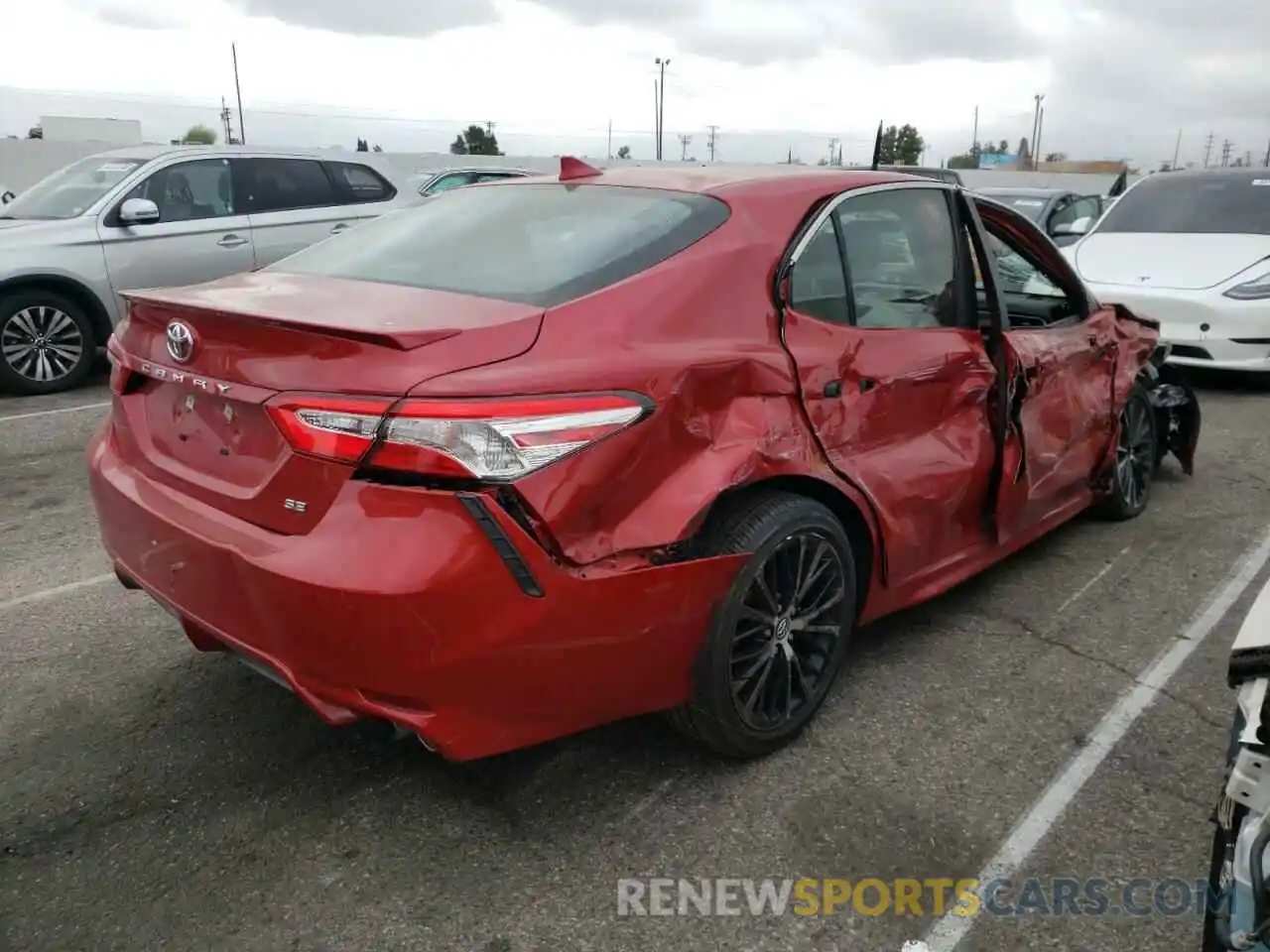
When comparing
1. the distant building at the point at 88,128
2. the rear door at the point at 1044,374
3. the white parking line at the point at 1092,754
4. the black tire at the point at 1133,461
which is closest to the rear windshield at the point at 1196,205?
the black tire at the point at 1133,461

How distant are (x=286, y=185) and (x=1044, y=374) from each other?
22.9ft

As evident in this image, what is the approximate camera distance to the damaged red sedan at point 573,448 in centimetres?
226

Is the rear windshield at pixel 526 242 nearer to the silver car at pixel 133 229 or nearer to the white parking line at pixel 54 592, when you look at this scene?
the white parking line at pixel 54 592

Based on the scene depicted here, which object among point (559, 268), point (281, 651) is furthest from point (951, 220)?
point (281, 651)

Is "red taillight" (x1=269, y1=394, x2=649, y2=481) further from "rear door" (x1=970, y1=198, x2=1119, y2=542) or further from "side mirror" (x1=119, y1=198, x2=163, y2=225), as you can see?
"side mirror" (x1=119, y1=198, x2=163, y2=225)

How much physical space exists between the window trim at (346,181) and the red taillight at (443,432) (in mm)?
7480

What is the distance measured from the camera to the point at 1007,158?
257 feet

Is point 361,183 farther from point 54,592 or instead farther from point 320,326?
point 320,326

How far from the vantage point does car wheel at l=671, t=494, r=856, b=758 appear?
2691mm

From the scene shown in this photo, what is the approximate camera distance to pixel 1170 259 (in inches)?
331

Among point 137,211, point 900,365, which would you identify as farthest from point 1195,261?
point 137,211

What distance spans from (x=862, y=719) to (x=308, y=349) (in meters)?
1.95

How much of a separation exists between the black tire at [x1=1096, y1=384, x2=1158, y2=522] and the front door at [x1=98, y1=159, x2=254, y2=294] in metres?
6.62

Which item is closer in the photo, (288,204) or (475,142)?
(288,204)
